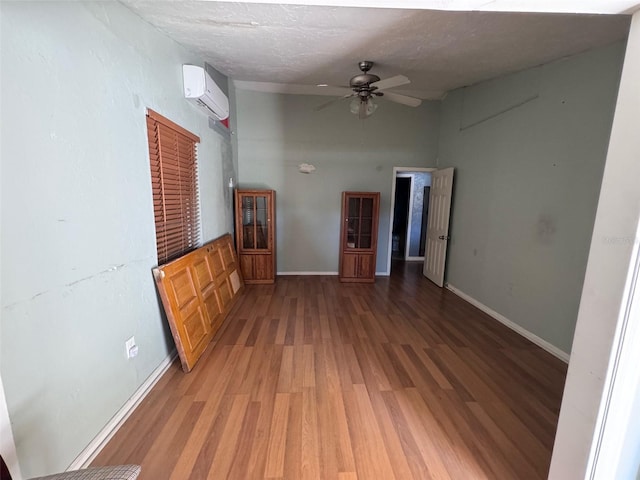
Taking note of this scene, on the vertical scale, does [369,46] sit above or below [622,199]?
above

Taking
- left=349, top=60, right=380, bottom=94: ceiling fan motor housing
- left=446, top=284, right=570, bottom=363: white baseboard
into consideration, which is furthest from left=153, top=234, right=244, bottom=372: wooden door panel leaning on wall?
left=446, top=284, right=570, bottom=363: white baseboard

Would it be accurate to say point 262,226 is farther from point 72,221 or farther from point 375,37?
point 72,221

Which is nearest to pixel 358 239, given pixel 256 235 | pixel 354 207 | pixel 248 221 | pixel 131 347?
pixel 354 207

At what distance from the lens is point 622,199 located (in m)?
0.99

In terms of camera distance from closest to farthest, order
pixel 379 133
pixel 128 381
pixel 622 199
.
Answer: pixel 622 199
pixel 128 381
pixel 379 133

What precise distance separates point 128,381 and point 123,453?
0.43 m

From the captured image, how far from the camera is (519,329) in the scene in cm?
301

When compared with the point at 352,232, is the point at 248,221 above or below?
above

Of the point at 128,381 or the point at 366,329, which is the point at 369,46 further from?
the point at 128,381

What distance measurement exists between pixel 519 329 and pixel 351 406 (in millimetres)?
2336

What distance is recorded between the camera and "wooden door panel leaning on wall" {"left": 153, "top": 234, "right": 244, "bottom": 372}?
2143 millimetres

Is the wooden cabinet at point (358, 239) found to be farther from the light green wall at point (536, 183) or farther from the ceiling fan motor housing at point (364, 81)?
the ceiling fan motor housing at point (364, 81)

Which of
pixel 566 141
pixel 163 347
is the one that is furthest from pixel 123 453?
pixel 566 141

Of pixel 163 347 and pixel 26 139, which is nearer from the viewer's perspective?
pixel 26 139
